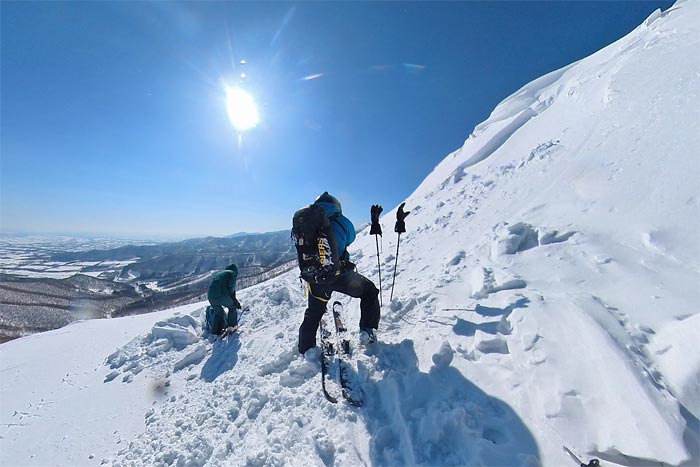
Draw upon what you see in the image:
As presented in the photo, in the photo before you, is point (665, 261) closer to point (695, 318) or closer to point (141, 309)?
point (695, 318)

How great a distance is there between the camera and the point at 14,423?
5.30m

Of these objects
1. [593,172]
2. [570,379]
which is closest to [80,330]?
[570,379]

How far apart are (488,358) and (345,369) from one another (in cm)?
214

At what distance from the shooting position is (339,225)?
5.03 metres

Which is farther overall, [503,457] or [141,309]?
[141,309]

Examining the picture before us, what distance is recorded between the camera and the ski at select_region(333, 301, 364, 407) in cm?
393

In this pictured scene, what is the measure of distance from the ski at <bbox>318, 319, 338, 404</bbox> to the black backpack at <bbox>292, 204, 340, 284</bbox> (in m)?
1.36

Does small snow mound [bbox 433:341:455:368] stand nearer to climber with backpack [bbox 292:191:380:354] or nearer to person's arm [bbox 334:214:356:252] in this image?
climber with backpack [bbox 292:191:380:354]

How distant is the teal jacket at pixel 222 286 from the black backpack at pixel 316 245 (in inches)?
170

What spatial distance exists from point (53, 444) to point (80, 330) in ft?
22.4

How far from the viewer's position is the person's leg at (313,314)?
16.5 ft

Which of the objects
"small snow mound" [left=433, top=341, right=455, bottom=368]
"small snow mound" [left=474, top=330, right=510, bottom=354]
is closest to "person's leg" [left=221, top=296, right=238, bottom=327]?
"small snow mound" [left=433, top=341, right=455, bottom=368]

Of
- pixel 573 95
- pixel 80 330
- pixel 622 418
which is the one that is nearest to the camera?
pixel 622 418

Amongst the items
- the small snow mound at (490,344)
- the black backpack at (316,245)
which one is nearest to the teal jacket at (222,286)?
the black backpack at (316,245)
